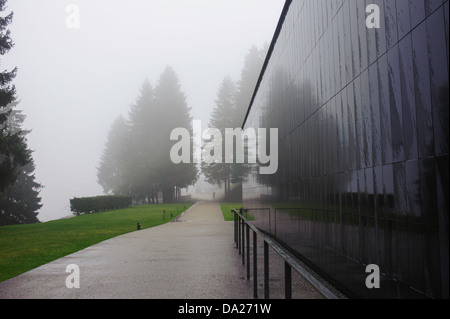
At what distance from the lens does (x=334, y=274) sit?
7.15 meters

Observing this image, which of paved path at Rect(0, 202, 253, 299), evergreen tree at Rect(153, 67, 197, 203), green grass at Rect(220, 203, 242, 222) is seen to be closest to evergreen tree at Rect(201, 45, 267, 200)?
evergreen tree at Rect(153, 67, 197, 203)

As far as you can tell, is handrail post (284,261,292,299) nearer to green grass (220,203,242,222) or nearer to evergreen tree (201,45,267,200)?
green grass (220,203,242,222)

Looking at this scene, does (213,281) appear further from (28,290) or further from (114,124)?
(114,124)

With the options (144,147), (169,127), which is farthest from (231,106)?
(144,147)

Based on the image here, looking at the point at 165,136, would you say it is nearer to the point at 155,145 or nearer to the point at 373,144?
the point at 155,145

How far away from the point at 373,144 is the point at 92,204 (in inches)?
1329

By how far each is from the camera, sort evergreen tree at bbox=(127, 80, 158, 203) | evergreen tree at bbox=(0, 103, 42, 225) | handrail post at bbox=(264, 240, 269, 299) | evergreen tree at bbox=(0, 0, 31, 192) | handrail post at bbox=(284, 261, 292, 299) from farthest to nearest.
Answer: evergreen tree at bbox=(127, 80, 158, 203), evergreen tree at bbox=(0, 103, 42, 225), evergreen tree at bbox=(0, 0, 31, 192), handrail post at bbox=(264, 240, 269, 299), handrail post at bbox=(284, 261, 292, 299)

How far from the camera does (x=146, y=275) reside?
7629mm

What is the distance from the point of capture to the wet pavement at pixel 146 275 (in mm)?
6141

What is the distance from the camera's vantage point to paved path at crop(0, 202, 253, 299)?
6.21 meters

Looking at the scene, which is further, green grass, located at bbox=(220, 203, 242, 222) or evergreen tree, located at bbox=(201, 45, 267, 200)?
evergreen tree, located at bbox=(201, 45, 267, 200)

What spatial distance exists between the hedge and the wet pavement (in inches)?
984

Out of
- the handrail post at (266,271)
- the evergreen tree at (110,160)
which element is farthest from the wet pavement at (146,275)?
the evergreen tree at (110,160)

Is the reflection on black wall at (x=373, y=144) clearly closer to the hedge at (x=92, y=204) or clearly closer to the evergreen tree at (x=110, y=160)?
the hedge at (x=92, y=204)
